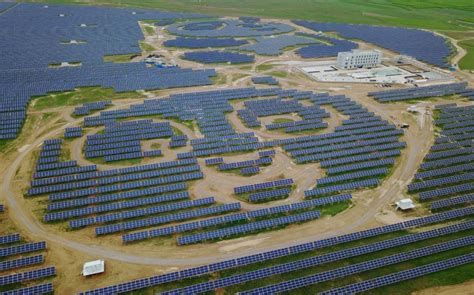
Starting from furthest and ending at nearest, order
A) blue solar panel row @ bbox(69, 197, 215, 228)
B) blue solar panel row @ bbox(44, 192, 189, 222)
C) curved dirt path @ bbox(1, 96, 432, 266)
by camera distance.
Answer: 1. blue solar panel row @ bbox(44, 192, 189, 222)
2. blue solar panel row @ bbox(69, 197, 215, 228)
3. curved dirt path @ bbox(1, 96, 432, 266)

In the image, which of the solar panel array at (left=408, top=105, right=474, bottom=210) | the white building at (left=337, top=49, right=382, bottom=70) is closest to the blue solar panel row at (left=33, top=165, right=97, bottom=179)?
the solar panel array at (left=408, top=105, right=474, bottom=210)

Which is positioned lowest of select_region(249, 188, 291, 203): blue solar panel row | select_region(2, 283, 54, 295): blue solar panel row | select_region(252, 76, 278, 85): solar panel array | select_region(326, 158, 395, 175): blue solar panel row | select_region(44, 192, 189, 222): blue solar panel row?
select_region(2, 283, 54, 295): blue solar panel row

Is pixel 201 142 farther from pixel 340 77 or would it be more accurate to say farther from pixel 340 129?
pixel 340 77

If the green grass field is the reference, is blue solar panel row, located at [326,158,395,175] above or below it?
below

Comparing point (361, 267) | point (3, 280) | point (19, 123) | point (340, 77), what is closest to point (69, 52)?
point (19, 123)

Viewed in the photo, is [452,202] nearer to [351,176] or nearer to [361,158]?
[351,176]

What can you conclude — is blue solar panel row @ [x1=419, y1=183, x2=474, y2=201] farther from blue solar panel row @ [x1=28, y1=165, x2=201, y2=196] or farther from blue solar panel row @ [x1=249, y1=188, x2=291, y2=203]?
blue solar panel row @ [x1=28, y1=165, x2=201, y2=196]

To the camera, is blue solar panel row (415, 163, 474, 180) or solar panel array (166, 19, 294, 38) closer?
blue solar panel row (415, 163, 474, 180)

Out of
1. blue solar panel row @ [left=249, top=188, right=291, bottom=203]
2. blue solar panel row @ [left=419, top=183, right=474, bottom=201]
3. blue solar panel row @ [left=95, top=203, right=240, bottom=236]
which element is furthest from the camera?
blue solar panel row @ [left=419, top=183, right=474, bottom=201]
